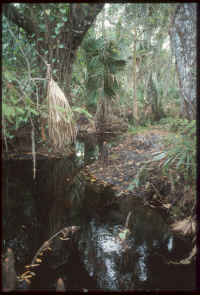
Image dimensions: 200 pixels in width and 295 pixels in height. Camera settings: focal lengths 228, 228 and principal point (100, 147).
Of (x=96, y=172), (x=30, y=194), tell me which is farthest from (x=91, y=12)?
(x=30, y=194)

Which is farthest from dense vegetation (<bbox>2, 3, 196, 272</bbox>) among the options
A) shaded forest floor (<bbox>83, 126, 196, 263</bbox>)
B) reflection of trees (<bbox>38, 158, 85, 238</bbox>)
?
reflection of trees (<bbox>38, 158, 85, 238</bbox>)

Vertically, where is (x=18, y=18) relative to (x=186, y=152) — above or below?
above

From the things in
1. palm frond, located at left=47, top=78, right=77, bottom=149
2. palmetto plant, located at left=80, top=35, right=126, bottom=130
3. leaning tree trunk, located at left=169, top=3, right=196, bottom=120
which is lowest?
palm frond, located at left=47, top=78, right=77, bottom=149

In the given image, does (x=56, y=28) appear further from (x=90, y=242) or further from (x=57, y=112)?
(x=90, y=242)

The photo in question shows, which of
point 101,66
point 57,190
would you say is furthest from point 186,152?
point 101,66

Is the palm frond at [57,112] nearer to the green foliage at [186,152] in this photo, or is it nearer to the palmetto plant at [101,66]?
the green foliage at [186,152]

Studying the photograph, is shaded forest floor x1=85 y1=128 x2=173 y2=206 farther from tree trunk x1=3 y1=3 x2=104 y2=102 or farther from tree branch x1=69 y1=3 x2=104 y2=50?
tree branch x1=69 y1=3 x2=104 y2=50

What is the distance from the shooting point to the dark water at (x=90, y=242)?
250 cm

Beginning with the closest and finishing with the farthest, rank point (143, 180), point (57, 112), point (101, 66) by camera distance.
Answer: point (57, 112)
point (143, 180)
point (101, 66)

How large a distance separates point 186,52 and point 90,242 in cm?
313

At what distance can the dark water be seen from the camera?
2496 mm

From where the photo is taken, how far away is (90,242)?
10.2ft

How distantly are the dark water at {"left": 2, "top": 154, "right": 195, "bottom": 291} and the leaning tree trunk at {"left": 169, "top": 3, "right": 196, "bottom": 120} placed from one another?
73.1 inches

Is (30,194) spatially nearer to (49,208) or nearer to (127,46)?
(49,208)
